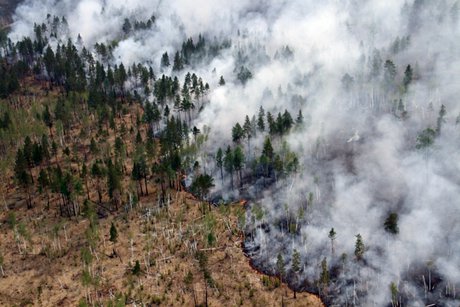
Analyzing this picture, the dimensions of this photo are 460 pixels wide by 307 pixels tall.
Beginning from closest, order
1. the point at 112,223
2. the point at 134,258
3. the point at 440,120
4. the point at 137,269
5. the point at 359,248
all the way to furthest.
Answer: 1. the point at 359,248
2. the point at 137,269
3. the point at 134,258
4. the point at 112,223
5. the point at 440,120

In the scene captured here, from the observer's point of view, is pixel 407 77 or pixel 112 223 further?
pixel 407 77

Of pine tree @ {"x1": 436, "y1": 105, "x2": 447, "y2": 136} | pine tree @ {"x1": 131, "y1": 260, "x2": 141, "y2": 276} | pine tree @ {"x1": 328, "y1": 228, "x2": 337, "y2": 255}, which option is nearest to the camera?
pine tree @ {"x1": 131, "y1": 260, "x2": 141, "y2": 276}

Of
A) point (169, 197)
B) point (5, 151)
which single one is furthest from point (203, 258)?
point (5, 151)

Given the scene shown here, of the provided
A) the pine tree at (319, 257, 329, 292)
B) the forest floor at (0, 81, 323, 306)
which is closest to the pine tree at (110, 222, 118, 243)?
the forest floor at (0, 81, 323, 306)

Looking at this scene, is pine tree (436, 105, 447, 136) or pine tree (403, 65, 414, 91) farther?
pine tree (403, 65, 414, 91)

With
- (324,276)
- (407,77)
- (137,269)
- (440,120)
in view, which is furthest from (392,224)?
(407,77)

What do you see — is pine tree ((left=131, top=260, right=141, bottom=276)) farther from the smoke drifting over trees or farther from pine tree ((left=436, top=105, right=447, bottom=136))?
pine tree ((left=436, top=105, right=447, bottom=136))

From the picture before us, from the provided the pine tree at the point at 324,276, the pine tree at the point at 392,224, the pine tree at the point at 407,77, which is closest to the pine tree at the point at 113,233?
the pine tree at the point at 324,276

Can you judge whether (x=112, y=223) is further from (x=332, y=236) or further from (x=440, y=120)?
(x=440, y=120)

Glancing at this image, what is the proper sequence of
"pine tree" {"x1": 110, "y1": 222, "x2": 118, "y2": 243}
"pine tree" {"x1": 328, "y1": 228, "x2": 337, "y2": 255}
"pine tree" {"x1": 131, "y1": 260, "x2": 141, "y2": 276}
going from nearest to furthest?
"pine tree" {"x1": 131, "y1": 260, "x2": 141, "y2": 276} < "pine tree" {"x1": 328, "y1": 228, "x2": 337, "y2": 255} < "pine tree" {"x1": 110, "y1": 222, "x2": 118, "y2": 243}

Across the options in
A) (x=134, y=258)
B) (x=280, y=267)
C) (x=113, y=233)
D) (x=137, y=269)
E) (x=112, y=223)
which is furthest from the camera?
(x=112, y=223)

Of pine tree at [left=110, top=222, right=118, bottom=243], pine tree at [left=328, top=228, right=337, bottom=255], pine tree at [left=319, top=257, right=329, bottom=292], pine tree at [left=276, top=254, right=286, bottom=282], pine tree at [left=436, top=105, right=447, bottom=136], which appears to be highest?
pine tree at [left=436, top=105, right=447, bottom=136]
